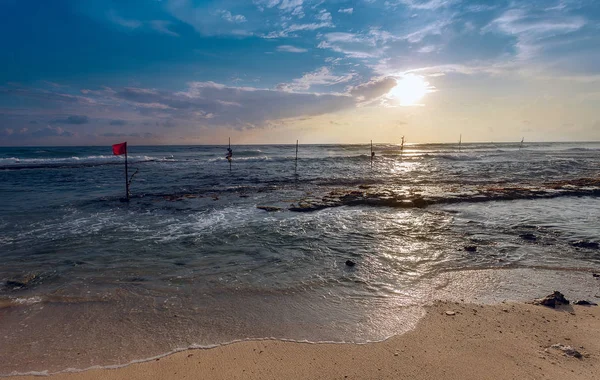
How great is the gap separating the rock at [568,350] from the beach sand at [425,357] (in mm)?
68

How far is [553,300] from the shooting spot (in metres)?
5.50

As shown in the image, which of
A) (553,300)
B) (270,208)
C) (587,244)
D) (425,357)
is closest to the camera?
(425,357)

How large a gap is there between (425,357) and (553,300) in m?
3.22

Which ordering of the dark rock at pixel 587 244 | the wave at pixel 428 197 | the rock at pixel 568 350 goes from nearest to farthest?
1. the rock at pixel 568 350
2. the dark rock at pixel 587 244
3. the wave at pixel 428 197

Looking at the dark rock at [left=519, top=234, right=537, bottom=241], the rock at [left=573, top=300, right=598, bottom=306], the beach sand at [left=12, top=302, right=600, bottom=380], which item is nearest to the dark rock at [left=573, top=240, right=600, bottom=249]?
the dark rock at [left=519, top=234, right=537, bottom=241]

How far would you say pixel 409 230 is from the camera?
1061 centimetres

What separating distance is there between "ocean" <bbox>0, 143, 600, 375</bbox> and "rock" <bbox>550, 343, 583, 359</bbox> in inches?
56.4

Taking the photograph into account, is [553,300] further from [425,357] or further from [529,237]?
[529,237]

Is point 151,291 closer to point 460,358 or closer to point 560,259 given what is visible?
point 460,358

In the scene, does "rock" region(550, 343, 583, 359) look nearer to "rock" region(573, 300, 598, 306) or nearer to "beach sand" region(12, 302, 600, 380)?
"beach sand" region(12, 302, 600, 380)

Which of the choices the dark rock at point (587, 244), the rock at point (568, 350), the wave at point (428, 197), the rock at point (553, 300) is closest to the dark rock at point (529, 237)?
the dark rock at point (587, 244)

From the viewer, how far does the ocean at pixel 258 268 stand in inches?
192

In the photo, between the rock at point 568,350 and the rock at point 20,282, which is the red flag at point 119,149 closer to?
the rock at point 20,282

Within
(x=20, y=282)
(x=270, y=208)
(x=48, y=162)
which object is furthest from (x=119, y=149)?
(x=48, y=162)
